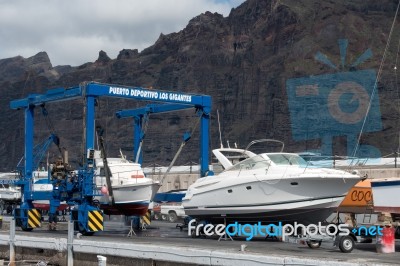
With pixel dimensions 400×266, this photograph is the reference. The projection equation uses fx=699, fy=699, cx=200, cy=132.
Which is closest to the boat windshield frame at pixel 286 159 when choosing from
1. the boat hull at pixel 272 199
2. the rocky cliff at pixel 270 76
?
the boat hull at pixel 272 199

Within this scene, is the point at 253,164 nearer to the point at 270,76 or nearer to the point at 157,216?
the point at 157,216

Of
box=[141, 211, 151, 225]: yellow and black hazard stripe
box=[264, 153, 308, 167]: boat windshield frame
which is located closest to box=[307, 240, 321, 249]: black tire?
box=[264, 153, 308, 167]: boat windshield frame

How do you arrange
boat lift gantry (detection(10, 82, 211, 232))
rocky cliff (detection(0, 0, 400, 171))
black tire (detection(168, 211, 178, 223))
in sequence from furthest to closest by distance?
rocky cliff (detection(0, 0, 400, 171)), black tire (detection(168, 211, 178, 223)), boat lift gantry (detection(10, 82, 211, 232))

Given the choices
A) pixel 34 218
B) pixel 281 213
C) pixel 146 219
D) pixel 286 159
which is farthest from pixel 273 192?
pixel 34 218

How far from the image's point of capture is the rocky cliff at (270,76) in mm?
131625

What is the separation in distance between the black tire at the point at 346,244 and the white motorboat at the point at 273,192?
Answer: 14.8ft

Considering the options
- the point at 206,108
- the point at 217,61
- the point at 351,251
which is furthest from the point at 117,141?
the point at 351,251

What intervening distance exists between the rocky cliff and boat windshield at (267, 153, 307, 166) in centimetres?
10356

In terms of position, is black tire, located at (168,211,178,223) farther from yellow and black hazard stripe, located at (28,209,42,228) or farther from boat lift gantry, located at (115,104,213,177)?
yellow and black hazard stripe, located at (28,209,42,228)

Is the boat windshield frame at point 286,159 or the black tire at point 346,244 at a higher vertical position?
the boat windshield frame at point 286,159

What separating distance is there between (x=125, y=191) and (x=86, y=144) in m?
2.64

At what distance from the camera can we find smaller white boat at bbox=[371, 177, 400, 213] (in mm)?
18125

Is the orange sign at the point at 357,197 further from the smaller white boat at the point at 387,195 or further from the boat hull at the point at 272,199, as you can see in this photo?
the smaller white boat at the point at 387,195

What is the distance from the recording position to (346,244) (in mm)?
16438
